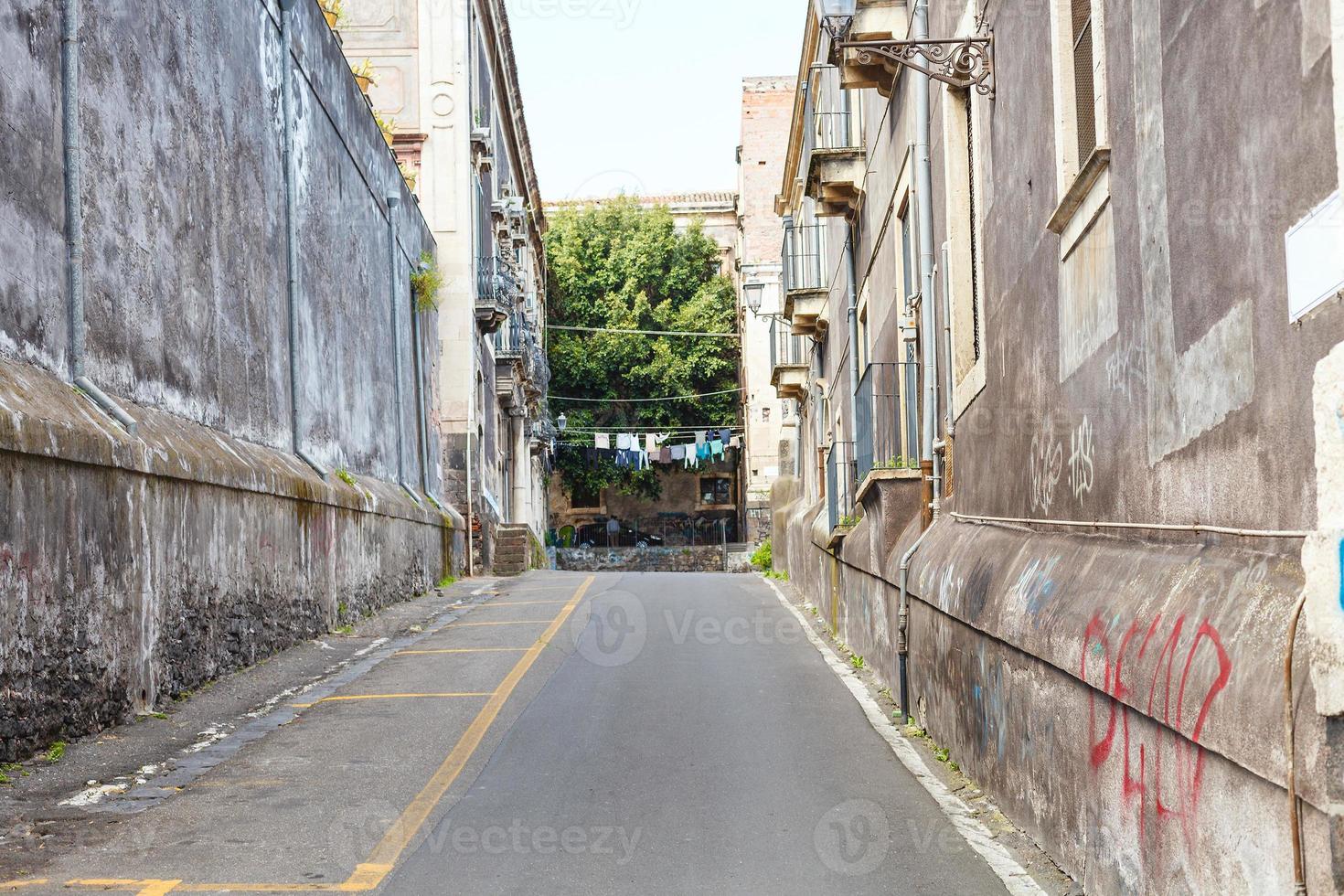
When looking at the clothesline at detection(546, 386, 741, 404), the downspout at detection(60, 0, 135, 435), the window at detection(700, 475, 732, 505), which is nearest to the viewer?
the downspout at detection(60, 0, 135, 435)

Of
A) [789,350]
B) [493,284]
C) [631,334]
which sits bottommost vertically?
[789,350]

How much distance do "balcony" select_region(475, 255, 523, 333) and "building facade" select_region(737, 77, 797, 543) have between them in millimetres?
13240

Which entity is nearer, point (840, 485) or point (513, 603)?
point (840, 485)

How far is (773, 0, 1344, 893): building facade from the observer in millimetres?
3850

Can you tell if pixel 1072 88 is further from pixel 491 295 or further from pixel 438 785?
pixel 491 295

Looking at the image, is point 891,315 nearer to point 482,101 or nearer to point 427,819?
point 427,819

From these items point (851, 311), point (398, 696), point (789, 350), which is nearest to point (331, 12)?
point (851, 311)

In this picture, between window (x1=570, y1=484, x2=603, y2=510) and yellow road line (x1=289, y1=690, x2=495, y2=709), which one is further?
window (x1=570, y1=484, x2=603, y2=510)

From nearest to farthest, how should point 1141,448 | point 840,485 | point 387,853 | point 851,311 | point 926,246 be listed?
point 1141,448 < point 387,853 < point 926,246 < point 840,485 < point 851,311

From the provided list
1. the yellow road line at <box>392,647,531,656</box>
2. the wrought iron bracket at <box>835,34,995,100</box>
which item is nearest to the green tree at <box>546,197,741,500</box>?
the yellow road line at <box>392,647,531,656</box>

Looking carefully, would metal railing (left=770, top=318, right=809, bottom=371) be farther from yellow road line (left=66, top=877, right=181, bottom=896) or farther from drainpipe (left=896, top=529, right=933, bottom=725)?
yellow road line (left=66, top=877, right=181, bottom=896)

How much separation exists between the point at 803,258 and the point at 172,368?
1730 centimetres

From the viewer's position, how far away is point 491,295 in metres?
33.1

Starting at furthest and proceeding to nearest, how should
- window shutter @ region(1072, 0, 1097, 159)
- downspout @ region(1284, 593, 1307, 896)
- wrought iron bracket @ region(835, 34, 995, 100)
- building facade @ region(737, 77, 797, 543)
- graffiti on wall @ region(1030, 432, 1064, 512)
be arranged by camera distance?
building facade @ region(737, 77, 797, 543) < wrought iron bracket @ region(835, 34, 995, 100) < graffiti on wall @ region(1030, 432, 1064, 512) < window shutter @ region(1072, 0, 1097, 159) < downspout @ region(1284, 593, 1307, 896)
